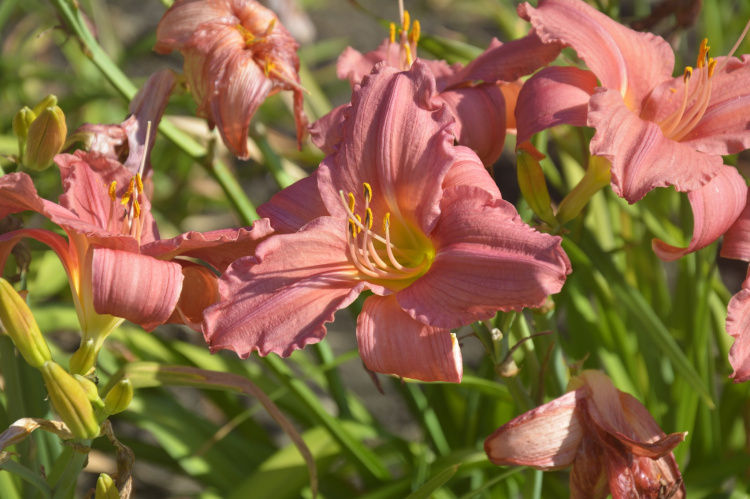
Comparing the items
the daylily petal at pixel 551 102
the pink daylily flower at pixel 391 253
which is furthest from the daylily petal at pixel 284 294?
the daylily petal at pixel 551 102

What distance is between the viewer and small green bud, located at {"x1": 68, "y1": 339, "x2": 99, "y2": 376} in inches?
25.0

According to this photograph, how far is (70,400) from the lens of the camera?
0.56 m

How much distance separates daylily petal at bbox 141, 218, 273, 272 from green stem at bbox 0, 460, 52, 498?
0.21 meters

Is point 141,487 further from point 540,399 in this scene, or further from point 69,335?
point 540,399

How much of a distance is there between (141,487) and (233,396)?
1.45ft

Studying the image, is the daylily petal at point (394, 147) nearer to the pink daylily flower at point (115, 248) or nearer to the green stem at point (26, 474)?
the pink daylily flower at point (115, 248)

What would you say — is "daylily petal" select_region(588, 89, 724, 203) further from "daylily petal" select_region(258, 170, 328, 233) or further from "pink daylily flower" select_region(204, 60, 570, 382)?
"daylily petal" select_region(258, 170, 328, 233)

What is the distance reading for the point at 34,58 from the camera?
8.52ft

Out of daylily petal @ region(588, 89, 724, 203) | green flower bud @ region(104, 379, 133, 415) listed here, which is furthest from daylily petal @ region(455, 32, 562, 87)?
green flower bud @ region(104, 379, 133, 415)

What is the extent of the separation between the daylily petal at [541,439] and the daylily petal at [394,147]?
20 centimetres

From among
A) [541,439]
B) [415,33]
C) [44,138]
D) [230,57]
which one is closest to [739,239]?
[541,439]

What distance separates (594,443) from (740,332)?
167 millimetres

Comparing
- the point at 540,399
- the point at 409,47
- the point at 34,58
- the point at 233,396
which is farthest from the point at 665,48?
the point at 34,58

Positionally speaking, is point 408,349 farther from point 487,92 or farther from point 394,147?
point 487,92
